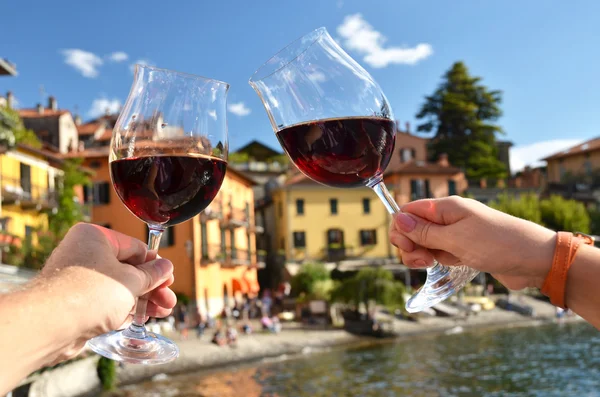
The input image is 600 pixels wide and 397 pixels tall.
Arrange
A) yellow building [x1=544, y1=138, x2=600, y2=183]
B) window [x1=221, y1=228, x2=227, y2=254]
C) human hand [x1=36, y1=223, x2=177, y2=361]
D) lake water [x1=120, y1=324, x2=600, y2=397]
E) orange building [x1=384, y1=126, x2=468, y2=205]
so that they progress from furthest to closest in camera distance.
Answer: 1. yellow building [x1=544, y1=138, x2=600, y2=183]
2. orange building [x1=384, y1=126, x2=468, y2=205]
3. window [x1=221, y1=228, x2=227, y2=254]
4. lake water [x1=120, y1=324, x2=600, y2=397]
5. human hand [x1=36, y1=223, x2=177, y2=361]

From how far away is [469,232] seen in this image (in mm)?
1279

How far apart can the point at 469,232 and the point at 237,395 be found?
19.1 metres

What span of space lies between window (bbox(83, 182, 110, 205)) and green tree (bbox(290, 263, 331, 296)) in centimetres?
1171

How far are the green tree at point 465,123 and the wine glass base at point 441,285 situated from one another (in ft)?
174

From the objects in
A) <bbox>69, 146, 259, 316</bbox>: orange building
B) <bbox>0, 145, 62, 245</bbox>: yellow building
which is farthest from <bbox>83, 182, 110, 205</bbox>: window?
<bbox>0, 145, 62, 245</bbox>: yellow building

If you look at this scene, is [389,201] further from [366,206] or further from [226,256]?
[366,206]

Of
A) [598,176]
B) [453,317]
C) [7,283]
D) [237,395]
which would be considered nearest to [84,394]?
[237,395]

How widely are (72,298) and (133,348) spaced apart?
0.48m

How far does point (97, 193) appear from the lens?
34.8m

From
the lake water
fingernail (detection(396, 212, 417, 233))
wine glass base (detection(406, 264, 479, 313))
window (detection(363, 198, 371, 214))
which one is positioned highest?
window (detection(363, 198, 371, 214))

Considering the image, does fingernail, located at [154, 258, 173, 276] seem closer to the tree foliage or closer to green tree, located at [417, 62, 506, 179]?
the tree foliage

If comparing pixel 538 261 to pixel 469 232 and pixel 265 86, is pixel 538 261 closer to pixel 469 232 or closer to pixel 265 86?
pixel 469 232

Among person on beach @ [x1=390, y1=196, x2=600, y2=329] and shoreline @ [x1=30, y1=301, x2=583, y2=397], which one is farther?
shoreline @ [x1=30, y1=301, x2=583, y2=397]

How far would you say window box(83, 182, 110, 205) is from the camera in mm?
34531
